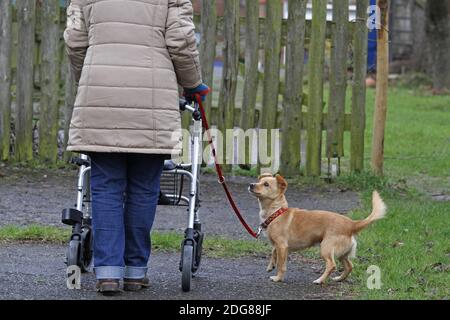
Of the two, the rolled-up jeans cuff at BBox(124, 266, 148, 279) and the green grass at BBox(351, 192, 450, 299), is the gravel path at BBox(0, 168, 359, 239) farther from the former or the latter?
the rolled-up jeans cuff at BBox(124, 266, 148, 279)

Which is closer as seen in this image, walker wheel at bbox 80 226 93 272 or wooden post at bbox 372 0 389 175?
walker wheel at bbox 80 226 93 272

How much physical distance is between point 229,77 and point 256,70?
1.00 feet

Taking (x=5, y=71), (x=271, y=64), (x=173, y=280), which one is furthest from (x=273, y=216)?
(x=5, y=71)

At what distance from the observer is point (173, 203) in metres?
6.45

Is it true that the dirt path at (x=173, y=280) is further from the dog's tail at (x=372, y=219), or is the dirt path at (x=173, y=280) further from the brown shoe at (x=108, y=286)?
the dog's tail at (x=372, y=219)

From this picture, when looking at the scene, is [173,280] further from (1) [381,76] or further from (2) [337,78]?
(1) [381,76]

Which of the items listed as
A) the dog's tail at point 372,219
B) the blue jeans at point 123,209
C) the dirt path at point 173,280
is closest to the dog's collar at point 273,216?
the dirt path at point 173,280

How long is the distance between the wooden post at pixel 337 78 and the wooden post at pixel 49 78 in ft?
8.72

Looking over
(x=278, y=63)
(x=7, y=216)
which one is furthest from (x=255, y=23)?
(x=7, y=216)

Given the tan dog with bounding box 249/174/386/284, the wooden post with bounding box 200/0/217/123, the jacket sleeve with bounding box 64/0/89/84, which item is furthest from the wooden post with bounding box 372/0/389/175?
the jacket sleeve with bounding box 64/0/89/84

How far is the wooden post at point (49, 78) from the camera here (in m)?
10.2

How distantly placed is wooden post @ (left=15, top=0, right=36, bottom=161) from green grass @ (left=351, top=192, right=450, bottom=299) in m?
3.36

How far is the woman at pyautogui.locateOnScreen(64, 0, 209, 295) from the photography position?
5.66 m
